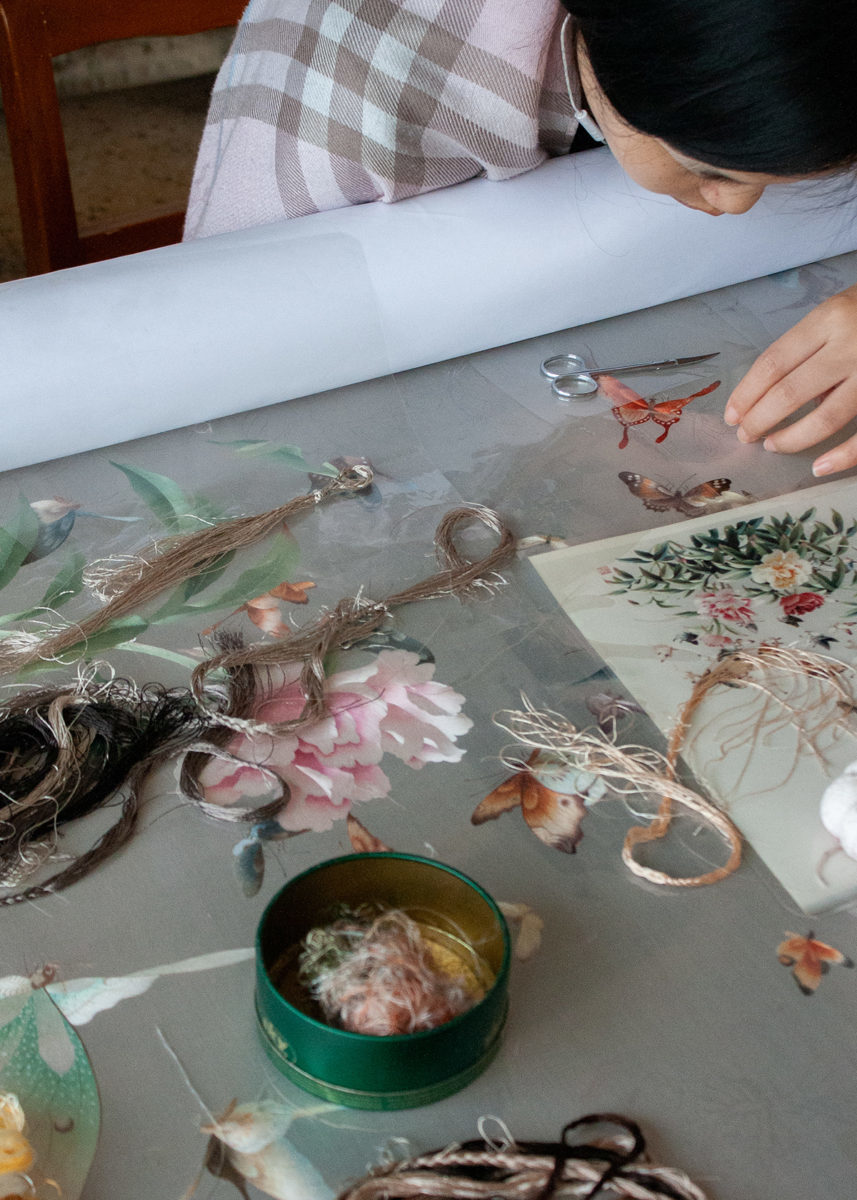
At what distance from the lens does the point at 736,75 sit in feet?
1.74

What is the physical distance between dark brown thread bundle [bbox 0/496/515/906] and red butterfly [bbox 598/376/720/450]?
11.9 inches

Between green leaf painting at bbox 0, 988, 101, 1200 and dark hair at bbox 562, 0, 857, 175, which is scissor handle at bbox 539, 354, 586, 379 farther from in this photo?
green leaf painting at bbox 0, 988, 101, 1200

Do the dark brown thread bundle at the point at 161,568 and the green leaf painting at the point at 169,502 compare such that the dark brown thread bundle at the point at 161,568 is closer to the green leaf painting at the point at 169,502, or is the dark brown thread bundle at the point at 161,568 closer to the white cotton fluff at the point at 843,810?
the green leaf painting at the point at 169,502

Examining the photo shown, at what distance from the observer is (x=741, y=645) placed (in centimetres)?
70

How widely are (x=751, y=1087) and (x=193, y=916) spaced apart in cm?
27

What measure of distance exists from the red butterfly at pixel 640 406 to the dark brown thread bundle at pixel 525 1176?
58 centimetres

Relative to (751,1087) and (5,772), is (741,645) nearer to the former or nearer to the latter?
(751,1087)

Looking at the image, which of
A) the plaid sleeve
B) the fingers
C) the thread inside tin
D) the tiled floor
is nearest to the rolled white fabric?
the plaid sleeve

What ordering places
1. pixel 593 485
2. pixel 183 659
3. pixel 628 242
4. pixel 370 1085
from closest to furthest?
pixel 370 1085, pixel 183 659, pixel 593 485, pixel 628 242

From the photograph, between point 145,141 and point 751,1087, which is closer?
point 751,1087

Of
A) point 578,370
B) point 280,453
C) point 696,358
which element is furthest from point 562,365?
point 280,453

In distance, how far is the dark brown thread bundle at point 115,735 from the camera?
575mm

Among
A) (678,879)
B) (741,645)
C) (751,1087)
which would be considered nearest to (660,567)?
(741,645)

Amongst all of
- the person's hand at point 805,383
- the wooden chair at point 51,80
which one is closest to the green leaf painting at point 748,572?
the person's hand at point 805,383
